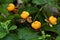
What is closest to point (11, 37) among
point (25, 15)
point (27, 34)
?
point (27, 34)

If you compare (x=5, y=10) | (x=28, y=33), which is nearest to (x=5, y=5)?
(x=5, y=10)

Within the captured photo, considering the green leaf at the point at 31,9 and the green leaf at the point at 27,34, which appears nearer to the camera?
the green leaf at the point at 27,34

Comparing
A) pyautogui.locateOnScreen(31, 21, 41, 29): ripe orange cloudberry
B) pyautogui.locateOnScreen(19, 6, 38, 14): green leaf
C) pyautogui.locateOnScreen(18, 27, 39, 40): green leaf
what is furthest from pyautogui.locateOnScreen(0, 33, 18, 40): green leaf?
pyautogui.locateOnScreen(19, 6, 38, 14): green leaf

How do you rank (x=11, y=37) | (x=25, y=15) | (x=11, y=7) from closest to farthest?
(x=11, y=37)
(x=25, y=15)
(x=11, y=7)

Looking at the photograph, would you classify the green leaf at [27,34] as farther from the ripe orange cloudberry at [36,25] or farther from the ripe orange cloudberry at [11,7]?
the ripe orange cloudberry at [11,7]

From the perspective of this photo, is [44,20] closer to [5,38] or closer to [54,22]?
[54,22]

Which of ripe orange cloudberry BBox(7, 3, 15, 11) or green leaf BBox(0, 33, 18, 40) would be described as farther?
ripe orange cloudberry BBox(7, 3, 15, 11)

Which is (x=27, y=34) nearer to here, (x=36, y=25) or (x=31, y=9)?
(x=36, y=25)

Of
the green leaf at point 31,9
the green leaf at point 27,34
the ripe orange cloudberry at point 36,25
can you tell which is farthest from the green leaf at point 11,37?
the green leaf at point 31,9

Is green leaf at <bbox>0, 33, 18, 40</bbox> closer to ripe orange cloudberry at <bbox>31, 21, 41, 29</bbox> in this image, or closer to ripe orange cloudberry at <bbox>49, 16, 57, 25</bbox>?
ripe orange cloudberry at <bbox>31, 21, 41, 29</bbox>
